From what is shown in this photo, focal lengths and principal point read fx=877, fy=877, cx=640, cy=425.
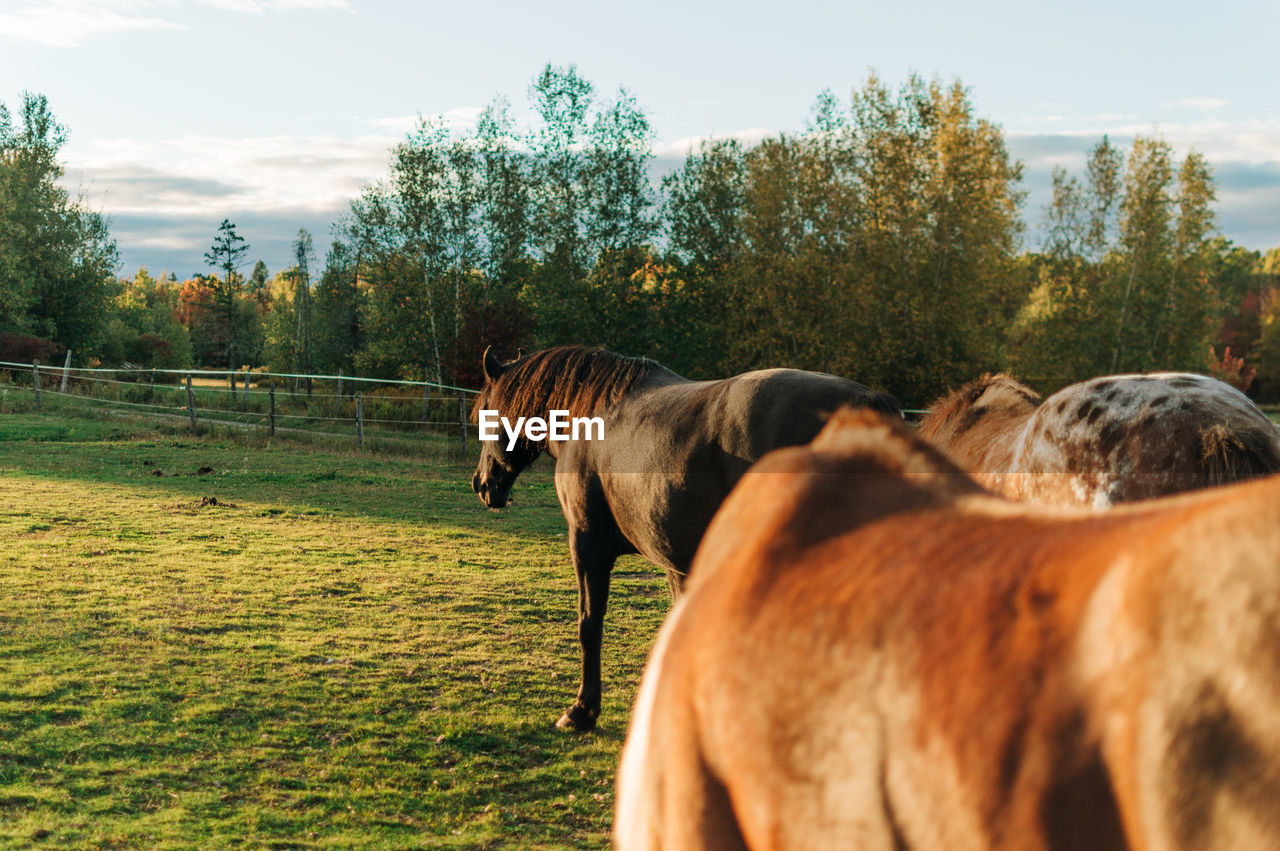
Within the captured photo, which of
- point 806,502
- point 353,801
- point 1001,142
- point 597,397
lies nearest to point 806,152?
point 1001,142

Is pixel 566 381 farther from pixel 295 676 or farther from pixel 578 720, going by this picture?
pixel 295 676

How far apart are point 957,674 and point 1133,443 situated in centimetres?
280

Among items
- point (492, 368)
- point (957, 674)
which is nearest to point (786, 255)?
point (492, 368)

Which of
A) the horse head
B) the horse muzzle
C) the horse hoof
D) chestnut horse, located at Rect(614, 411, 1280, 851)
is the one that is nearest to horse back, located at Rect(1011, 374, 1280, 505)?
chestnut horse, located at Rect(614, 411, 1280, 851)

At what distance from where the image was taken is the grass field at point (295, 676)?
354 centimetres

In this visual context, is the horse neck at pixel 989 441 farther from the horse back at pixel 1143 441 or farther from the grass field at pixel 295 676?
the grass field at pixel 295 676

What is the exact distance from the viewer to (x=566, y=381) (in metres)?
5.25

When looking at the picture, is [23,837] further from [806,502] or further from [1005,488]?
[1005,488]

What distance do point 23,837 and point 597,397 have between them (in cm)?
320

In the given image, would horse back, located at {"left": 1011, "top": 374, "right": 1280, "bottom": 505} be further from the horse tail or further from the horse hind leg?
the horse hind leg

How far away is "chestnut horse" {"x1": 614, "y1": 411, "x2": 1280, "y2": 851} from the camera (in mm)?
549

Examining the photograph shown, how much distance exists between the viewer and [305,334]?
2094 inches

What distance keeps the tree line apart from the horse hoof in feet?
66.3

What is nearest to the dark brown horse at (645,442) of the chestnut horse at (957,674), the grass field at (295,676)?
the grass field at (295,676)
